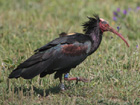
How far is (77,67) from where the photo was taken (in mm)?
8555

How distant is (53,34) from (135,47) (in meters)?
2.65

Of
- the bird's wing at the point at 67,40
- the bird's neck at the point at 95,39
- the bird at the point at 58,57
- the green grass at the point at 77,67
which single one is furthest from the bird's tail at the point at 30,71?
the bird's neck at the point at 95,39

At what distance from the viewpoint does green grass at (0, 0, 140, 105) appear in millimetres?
6900

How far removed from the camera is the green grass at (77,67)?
6.90 m

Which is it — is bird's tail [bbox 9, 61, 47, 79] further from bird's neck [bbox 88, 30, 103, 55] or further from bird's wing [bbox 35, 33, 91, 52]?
bird's neck [bbox 88, 30, 103, 55]

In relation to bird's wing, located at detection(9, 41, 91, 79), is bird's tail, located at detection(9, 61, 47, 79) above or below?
below

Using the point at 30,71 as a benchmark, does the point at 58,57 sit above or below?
above

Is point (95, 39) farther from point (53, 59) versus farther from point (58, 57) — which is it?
point (53, 59)

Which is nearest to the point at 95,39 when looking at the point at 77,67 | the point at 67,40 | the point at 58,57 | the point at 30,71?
the point at 67,40

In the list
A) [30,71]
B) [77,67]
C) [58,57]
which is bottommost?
[30,71]

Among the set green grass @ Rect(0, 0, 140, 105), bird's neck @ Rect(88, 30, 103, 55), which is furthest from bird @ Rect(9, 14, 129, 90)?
green grass @ Rect(0, 0, 140, 105)

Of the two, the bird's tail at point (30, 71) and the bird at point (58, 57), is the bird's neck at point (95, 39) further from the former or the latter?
the bird's tail at point (30, 71)

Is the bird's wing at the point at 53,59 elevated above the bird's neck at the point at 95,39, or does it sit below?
below

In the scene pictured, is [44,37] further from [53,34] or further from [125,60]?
[125,60]
